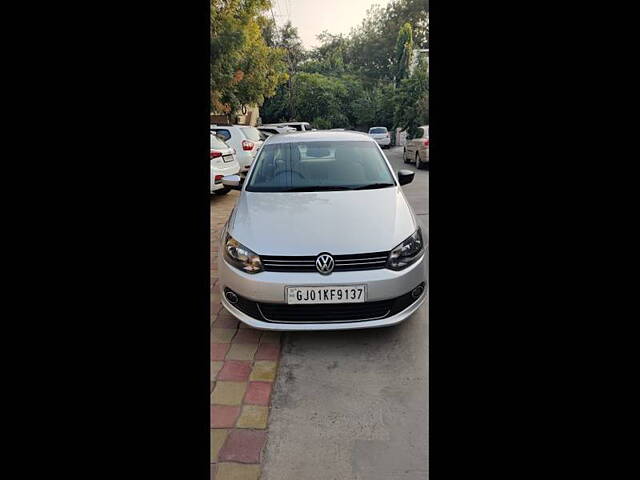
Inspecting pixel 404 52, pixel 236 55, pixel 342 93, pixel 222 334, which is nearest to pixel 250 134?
pixel 236 55

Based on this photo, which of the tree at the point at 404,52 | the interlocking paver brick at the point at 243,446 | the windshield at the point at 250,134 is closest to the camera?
the interlocking paver brick at the point at 243,446

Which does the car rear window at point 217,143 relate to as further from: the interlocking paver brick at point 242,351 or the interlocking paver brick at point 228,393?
the interlocking paver brick at point 228,393

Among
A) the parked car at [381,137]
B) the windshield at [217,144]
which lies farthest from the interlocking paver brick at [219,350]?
the parked car at [381,137]

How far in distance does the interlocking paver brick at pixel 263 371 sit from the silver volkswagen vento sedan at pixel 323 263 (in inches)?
9.2

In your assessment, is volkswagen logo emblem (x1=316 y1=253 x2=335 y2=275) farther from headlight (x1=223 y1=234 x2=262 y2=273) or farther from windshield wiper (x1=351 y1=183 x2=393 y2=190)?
windshield wiper (x1=351 y1=183 x2=393 y2=190)

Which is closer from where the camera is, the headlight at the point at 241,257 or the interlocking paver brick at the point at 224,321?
the headlight at the point at 241,257

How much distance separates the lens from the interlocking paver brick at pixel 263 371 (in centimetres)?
294

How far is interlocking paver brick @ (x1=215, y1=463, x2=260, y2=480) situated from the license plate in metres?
1.11

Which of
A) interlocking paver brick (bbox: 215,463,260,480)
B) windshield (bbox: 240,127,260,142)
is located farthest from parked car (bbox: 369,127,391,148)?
interlocking paver brick (bbox: 215,463,260,480)

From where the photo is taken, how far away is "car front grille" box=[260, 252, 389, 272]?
309 cm
